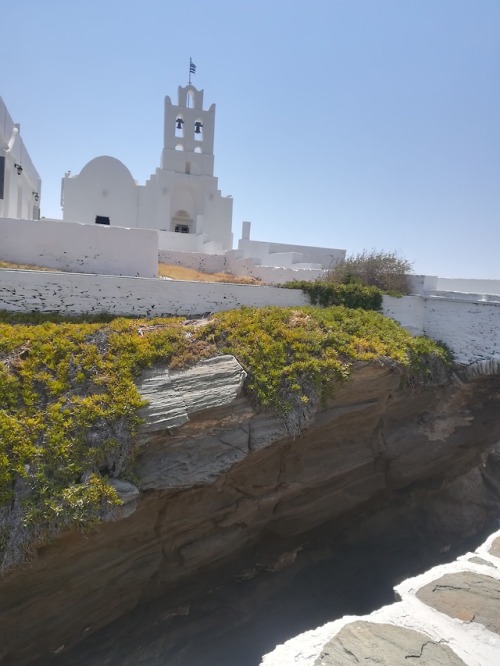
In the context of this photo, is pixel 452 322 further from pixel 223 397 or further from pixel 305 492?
pixel 223 397

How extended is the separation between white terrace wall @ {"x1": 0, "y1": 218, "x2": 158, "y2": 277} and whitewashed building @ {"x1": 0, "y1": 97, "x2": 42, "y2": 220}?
331cm

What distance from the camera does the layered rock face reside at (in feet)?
22.5

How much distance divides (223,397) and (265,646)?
4.26 metres

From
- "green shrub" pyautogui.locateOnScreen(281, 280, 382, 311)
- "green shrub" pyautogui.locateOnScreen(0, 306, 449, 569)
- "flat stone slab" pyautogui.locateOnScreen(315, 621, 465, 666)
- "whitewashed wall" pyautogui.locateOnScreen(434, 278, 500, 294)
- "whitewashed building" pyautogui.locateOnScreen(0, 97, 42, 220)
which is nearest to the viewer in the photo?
"flat stone slab" pyautogui.locateOnScreen(315, 621, 465, 666)

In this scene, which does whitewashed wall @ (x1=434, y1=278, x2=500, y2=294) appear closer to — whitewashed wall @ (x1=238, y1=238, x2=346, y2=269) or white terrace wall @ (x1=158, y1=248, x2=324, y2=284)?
white terrace wall @ (x1=158, y1=248, x2=324, y2=284)

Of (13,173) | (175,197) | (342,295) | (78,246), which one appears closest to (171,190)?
(175,197)

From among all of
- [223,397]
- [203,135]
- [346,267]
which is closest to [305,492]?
[223,397]

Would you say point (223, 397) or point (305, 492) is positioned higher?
point (223, 397)

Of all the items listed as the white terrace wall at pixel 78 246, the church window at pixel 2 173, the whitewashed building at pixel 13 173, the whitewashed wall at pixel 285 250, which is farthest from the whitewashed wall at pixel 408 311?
the church window at pixel 2 173

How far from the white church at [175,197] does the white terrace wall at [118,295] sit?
9121 mm

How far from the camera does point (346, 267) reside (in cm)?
1327

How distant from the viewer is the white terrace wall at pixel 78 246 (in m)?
10.9

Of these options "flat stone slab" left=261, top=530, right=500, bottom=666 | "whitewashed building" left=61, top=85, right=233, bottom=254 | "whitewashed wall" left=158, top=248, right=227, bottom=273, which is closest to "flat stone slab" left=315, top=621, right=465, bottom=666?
"flat stone slab" left=261, top=530, right=500, bottom=666

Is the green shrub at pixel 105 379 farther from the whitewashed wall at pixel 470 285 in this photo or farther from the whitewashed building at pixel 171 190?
the whitewashed building at pixel 171 190
